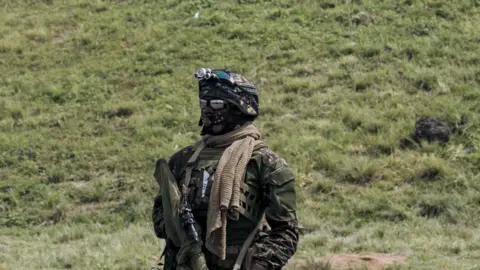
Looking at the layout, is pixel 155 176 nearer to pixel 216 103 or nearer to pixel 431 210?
pixel 216 103

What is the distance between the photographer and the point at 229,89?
13.3 feet

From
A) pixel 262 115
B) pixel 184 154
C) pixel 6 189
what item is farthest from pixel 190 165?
pixel 262 115

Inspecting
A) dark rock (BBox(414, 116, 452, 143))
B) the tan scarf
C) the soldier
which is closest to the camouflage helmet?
the soldier

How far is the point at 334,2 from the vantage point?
1644 centimetres

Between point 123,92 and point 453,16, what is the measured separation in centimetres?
639

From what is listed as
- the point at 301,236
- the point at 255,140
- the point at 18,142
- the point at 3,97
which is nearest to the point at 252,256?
the point at 255,140

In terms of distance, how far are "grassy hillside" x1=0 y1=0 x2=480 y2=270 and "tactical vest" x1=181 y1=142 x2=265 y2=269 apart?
359cm

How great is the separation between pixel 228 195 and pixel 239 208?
10 cm

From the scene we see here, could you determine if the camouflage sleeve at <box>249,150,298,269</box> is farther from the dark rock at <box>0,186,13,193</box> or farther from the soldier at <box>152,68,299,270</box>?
the dark rock at <box>0,186,13,193</box>

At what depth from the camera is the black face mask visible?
4078mm

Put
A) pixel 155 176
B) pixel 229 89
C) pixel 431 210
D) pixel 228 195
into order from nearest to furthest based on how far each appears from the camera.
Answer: pixel 228 195
pixel 229 89
pixel 155 176
pixel 431 210

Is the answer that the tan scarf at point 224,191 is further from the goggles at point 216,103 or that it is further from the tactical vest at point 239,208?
the goggles at point 216,103

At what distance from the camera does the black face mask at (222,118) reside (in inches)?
161

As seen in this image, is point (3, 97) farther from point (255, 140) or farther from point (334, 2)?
point (255, 140)
